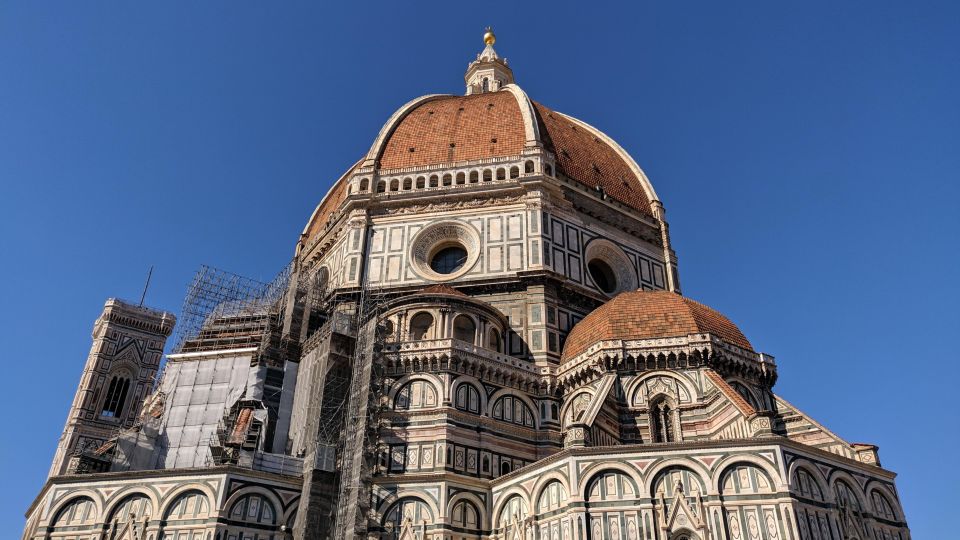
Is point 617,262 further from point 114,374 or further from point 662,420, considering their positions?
point 114,374

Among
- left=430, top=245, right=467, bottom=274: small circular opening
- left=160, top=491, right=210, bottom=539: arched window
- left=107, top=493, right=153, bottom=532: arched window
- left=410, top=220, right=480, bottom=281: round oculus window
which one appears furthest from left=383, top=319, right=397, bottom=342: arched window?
left=107, top=493, right=153, bottom=532: arched window

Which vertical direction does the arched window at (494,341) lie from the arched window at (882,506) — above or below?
above

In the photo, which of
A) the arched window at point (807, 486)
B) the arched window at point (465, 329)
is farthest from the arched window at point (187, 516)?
the arched window at point (807, 486)

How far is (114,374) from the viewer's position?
51.5m

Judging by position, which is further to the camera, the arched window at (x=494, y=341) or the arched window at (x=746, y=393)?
the arched window at (x=494, y=341)

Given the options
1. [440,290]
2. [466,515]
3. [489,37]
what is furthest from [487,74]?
[466,515]

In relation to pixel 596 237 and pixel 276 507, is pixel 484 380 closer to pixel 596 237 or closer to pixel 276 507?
pixel 276 507

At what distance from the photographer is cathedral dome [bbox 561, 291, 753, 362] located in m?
25.7

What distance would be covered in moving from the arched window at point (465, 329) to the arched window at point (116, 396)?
1331 inches

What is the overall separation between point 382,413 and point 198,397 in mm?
7822

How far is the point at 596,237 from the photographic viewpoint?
108ft

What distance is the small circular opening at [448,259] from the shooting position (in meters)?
31.6

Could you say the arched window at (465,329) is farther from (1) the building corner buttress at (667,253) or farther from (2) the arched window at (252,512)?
(1) the building corner buttress at (667,253)

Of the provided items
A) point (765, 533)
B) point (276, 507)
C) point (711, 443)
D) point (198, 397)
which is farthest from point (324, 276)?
point (765, 533)
